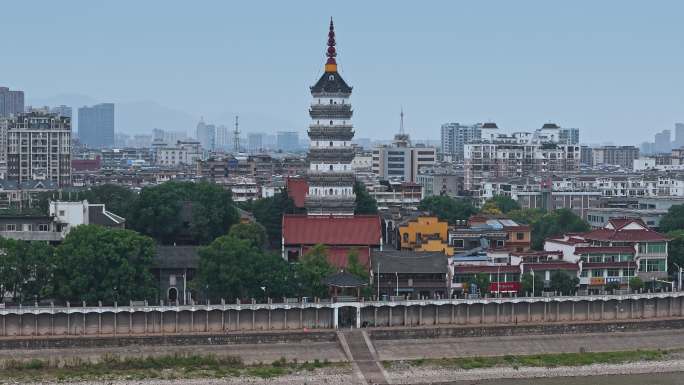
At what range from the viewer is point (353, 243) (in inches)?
2254

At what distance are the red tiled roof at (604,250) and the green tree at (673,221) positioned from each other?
48.1ft

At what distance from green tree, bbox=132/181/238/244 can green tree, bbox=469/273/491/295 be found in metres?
14.9

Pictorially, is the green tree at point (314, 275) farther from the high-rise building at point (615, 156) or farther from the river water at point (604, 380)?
the high-rise building at point (615, 156)

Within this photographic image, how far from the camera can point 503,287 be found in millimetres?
52000

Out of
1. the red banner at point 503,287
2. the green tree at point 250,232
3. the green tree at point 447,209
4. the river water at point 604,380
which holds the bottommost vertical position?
the river water at point 604,380

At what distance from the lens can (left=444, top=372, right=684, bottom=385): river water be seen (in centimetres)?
4353

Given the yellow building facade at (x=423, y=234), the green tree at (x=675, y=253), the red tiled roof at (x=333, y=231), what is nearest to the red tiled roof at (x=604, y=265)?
the green tree at (x=675, y=253)

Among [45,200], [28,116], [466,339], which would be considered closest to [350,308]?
[466,339]

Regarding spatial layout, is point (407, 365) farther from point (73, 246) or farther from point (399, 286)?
point (73, 246)

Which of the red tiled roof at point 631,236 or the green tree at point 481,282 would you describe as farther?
the red tiled roof at point 631,236

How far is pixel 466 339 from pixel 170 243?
754 inches

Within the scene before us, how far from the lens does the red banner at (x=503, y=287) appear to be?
51844mm

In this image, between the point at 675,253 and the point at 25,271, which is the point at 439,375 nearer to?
the point at 25,271

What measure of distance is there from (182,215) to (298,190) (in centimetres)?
832
